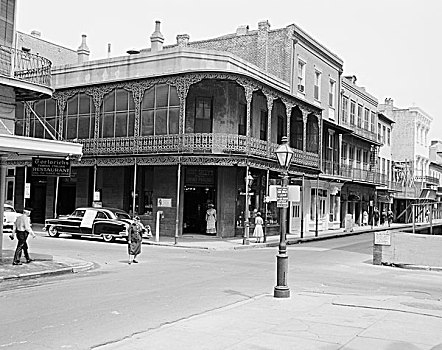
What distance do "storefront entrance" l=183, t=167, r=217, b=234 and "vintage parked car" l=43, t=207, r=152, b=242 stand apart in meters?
3.79

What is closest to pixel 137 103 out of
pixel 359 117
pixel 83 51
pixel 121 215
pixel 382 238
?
pixel 121 215

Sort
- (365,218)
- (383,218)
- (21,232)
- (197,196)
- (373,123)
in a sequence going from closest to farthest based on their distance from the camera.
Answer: (21,232) → (197,196) → (365,218) → (373,123) → (383,218)

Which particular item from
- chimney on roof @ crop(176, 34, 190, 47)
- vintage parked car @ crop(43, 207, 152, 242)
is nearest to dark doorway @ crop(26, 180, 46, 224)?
vintage parked car @ crop(43, 207, 152, 242)

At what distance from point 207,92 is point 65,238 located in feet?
35.0

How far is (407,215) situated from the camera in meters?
66.3

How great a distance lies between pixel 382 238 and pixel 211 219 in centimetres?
1191

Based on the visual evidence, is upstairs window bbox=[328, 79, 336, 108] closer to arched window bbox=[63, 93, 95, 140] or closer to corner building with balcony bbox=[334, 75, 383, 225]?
corner building with balcony bbox=[334, 75, 383, 225]

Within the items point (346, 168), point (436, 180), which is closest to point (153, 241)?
point (346, 168)

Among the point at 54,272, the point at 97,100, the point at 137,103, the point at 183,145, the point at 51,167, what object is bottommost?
the point at 54,272

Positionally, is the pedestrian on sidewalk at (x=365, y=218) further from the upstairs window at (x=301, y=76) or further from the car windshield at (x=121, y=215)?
the car windshield at (x=121, y=215)

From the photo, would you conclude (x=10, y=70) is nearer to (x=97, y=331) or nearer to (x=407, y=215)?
(x=97, y=331)

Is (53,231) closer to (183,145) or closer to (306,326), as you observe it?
(183,145)

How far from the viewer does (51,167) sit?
18.4m

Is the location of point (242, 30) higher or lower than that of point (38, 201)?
higher
